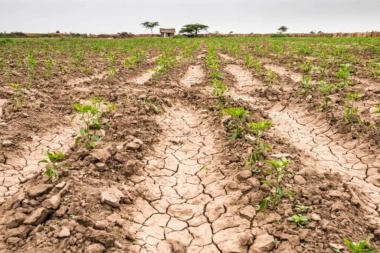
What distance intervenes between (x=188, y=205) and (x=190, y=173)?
26.3 inches

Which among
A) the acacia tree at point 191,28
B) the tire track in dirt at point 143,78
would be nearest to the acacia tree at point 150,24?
the acacia tree at point 191,28

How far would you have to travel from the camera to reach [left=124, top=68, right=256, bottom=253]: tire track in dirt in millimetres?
2812

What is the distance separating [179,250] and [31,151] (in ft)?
9.23

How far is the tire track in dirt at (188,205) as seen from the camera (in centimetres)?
281

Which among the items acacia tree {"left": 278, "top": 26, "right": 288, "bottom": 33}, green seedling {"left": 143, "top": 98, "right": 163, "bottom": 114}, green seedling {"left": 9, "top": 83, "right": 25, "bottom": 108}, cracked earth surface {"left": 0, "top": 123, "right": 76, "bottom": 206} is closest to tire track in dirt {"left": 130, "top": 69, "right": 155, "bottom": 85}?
green seedling {"left": 143, "top": 98, "right": 163, "bottom": 114}

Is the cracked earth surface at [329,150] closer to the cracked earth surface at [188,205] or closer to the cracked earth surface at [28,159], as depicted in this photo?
the cracked earth surface at [188,205]

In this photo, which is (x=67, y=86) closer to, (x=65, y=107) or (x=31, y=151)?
(x=65, y=107)

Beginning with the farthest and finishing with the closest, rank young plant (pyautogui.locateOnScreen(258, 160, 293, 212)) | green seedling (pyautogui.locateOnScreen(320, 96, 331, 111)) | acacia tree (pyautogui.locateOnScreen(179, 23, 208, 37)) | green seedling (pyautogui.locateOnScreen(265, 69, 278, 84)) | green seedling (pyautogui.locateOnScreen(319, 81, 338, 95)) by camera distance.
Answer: acacia tree (pyautogui.locateOnScreen(179, 23, 208, 37)) → green seedling (pyautogui.locateOnScreen(265, 69, 278, 84)) → green seedling (pyautogui.locateOnScreen(319, 81, 338, 95)) → green seedling (pyautogui.locateOnScreen(320, 96, 331, 111)) → young plant (pyautogui.locateOnScreen(258, 160, 293, 212))

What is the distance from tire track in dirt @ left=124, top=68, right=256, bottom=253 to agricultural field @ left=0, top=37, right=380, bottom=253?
13mm

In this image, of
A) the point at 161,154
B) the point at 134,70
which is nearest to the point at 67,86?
the point at 134,70

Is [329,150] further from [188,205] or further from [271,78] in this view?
[271,78]

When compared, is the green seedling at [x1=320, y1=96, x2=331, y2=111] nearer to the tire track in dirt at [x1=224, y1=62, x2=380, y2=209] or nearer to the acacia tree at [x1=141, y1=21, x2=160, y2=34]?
the tire track in dirt at [x1=224, y1=62, x2=380, y2=209]

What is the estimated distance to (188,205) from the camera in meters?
3.41

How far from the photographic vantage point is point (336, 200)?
9.70 feet
